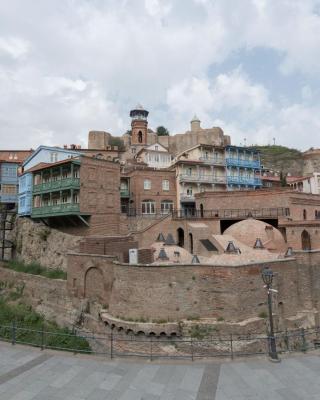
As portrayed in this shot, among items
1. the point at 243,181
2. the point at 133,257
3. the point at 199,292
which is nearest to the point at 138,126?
the point at 243,181

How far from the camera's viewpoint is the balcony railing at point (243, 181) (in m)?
44.2

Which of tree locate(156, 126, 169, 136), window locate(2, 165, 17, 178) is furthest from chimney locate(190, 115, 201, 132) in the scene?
window locate(2, 165, 17, 178)

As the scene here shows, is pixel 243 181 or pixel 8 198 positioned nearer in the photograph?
pixel 8 198

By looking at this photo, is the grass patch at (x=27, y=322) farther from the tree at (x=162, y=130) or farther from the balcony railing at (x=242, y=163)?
the tree at (x=162, y=130)

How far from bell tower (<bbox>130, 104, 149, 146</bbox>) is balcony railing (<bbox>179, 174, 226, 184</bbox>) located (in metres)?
19.9

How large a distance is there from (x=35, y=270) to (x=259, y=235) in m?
21.1

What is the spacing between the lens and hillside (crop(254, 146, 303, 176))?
241ft

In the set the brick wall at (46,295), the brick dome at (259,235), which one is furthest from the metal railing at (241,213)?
the brick wall at (46,295)

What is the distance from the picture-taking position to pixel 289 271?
18.6 metres

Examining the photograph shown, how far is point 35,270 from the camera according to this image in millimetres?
28203

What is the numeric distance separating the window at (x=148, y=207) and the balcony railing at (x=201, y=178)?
5.19 m

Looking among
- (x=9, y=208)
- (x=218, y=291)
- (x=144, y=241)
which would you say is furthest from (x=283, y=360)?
(x=9, y=208)

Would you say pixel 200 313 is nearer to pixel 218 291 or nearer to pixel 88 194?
pixel 218 291

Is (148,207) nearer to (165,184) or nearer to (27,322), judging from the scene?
(165,184)
